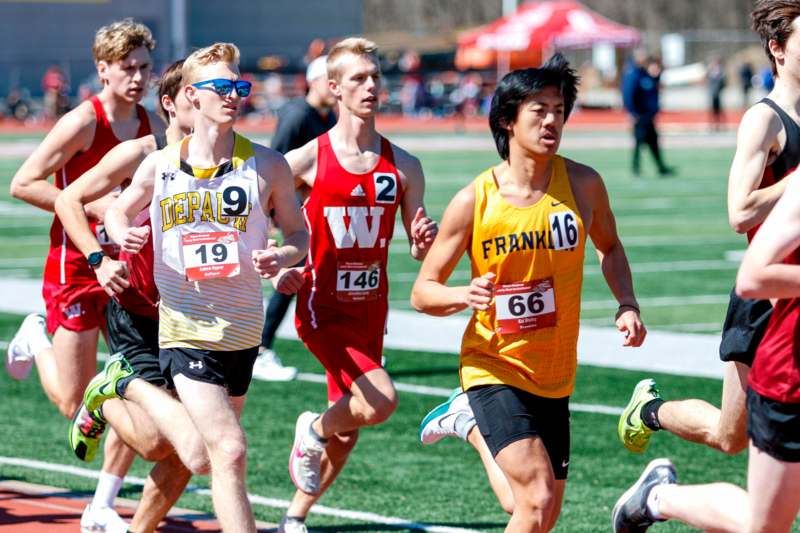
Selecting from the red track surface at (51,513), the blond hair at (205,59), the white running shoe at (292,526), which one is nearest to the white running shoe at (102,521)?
the red track surface at (51,513)

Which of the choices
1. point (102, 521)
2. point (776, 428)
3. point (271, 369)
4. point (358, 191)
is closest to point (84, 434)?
point (102, 521)

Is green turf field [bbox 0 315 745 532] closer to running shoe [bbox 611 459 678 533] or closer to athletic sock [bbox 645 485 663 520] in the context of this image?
running shoe [bbox 611 459 678 533]

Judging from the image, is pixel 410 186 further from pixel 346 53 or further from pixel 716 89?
pixel 716 89

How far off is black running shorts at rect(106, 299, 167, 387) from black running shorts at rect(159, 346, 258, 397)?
46cm

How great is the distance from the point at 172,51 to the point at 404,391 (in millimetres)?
49252

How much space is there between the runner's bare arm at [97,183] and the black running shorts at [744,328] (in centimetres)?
257

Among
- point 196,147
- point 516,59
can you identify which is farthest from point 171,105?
point 516,59

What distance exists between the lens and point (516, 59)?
206 feet

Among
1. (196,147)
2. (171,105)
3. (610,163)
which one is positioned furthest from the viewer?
(610,163)

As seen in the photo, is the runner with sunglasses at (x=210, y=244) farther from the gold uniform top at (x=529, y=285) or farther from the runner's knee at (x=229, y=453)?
the gold uniform top at (x=529, y=285)

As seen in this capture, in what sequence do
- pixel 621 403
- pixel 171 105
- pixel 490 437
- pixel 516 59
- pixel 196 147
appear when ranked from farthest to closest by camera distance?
pixel 516 59
pixel 621 403
pixel 171 105
pixel 196 147
pixel 490 437

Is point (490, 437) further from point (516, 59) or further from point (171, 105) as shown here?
point (516, 59)

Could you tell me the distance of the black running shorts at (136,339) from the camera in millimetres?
6926

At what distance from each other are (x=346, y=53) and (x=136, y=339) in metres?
1.62
